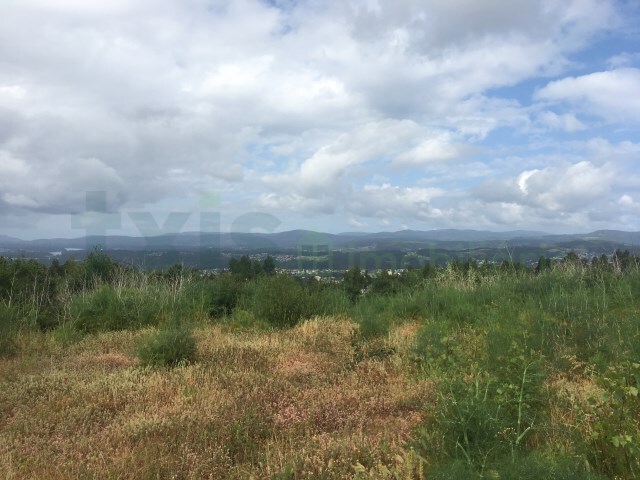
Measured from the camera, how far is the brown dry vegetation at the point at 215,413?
15.0ft

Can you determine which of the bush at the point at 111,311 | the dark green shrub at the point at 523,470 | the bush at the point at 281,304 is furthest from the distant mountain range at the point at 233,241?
the dark green shrub at the point at 523,470

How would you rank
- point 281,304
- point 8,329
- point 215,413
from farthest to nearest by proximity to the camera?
point 281,304 < point 8,329 < point 215,413

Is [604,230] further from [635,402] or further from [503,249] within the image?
[635,402]

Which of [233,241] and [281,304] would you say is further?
[233,241]

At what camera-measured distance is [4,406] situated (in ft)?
20.6

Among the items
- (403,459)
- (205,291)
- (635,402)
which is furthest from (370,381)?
(205,291)

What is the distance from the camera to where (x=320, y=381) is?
23.8ft

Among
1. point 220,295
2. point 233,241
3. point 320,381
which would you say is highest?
point 233,241

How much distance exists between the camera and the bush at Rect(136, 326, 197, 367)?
26.8ft

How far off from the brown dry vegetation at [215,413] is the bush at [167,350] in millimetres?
345

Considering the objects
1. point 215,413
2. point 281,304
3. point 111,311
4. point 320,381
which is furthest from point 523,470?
point 111,311

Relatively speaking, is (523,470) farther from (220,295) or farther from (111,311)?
(220,295)

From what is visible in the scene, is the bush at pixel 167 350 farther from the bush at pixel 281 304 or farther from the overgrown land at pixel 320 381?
the bush at pixel 281 304

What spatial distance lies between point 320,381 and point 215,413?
191cm
